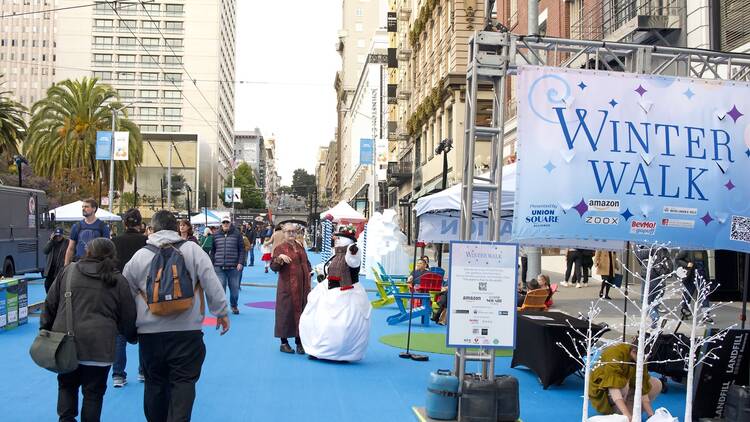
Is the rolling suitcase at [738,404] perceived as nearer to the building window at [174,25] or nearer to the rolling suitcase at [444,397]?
the rolling suitcase at [444,397]

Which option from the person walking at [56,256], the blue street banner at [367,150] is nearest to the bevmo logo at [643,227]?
the person walking at [56,256]

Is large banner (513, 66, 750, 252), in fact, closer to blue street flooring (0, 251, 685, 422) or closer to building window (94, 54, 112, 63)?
blue street flooring (0, 251, 685, 422)

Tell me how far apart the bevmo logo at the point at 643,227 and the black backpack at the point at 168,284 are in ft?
14.2

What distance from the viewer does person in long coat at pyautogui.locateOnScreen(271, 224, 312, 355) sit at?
10.6 m

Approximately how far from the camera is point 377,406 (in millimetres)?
7703

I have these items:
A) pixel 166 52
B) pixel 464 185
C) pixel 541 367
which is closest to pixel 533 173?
pixel 464 185

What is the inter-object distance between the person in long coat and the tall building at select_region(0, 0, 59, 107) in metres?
137

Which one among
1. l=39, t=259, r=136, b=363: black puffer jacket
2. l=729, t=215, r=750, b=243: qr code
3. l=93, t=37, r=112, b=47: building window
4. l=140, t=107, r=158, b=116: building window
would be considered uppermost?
l=93, t=37, r=112, b=47: building window

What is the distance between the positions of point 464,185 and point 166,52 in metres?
98.5

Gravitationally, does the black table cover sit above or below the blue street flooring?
above

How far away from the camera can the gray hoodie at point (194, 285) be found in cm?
570

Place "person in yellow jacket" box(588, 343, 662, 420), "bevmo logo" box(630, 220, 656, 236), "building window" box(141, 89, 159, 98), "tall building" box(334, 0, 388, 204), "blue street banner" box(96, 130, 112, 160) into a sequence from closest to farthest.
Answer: "person in yellow jacket" box(588, 343, 662, 420) < "bevmo logo" box(630, 220, 656, 236) < "blue street banner" box(96, 130, 112, 160) < "building window" box(141, 89, 159, 98) < "tall building" box(334, 0, 388, 204)

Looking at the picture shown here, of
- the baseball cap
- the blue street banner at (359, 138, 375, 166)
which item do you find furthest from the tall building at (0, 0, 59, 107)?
the baseball cap

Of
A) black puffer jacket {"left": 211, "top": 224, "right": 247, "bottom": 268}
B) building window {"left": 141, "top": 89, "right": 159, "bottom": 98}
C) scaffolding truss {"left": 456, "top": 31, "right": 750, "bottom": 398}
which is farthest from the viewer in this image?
building window {"left": 141, "top": 89, "right": 159, "bottom": 98}
